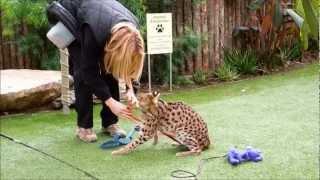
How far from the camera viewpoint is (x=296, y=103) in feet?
18.1

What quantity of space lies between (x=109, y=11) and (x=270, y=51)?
16.6 ft

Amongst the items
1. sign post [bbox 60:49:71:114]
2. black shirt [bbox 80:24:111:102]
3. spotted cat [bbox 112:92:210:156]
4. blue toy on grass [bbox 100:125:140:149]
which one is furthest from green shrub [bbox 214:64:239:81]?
black shirt [bbox 80:24:111:102]

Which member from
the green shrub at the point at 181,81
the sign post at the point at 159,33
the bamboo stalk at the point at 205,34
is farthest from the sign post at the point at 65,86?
the bamboo stalk at the point at 205,34

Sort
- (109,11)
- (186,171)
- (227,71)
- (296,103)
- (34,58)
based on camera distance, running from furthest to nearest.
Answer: (227,71) < (34,58) < (296,103) < (109,11) < (186,171)

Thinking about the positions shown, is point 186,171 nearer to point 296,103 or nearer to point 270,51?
point 296,103

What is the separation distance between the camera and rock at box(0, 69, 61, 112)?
5211 mm

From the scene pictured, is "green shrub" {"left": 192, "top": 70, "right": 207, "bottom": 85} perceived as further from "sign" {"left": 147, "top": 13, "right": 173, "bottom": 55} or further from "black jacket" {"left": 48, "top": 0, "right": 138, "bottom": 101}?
"black jacket" {"left": 48, "top": 0, "right": 138, "bottom": 101}

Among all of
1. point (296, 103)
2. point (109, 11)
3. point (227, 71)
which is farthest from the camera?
point (227, 71)

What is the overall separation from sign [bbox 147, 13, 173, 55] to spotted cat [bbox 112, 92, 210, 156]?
251cm

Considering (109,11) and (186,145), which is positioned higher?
(109,11)

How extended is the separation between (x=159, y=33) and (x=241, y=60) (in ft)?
6.57

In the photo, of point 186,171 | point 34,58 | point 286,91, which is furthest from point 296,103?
point 34,58

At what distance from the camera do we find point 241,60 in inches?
309

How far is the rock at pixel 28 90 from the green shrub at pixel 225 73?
8.22ft
